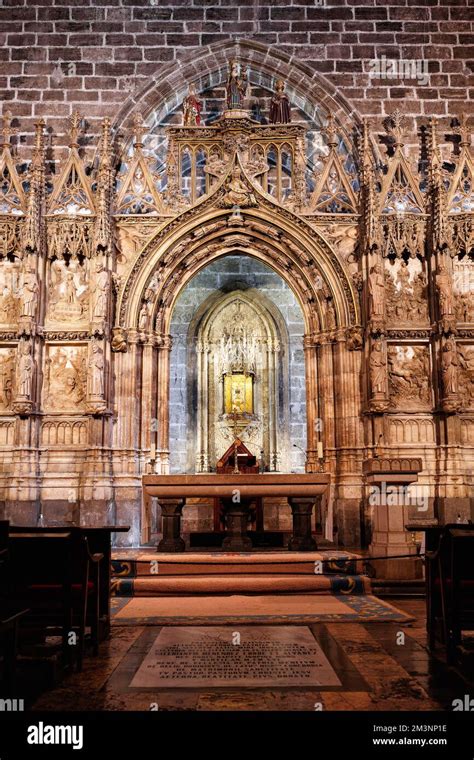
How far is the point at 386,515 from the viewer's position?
9.80 metres

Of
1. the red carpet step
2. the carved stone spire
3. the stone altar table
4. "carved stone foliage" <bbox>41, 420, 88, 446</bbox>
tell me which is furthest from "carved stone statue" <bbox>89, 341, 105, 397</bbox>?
the carved stone spire

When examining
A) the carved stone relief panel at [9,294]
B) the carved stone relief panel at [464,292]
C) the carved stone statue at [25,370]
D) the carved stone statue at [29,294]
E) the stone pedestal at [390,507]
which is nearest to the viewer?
the stone pedestal at [390,507]

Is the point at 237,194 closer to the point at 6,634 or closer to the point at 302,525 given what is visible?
the point at 302,525

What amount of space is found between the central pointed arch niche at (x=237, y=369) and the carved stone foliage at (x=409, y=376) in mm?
4429

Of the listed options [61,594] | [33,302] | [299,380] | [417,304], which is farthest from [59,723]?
[299,380]

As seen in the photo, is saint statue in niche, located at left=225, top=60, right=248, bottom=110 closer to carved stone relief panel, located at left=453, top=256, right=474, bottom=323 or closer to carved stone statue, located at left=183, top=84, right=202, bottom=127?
carved stone statue, located at left=183, top=84, right=202, bottom=127

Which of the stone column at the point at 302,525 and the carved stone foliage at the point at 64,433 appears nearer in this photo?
the stone column at the point at 302,525

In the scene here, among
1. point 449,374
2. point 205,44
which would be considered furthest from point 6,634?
point 205,44

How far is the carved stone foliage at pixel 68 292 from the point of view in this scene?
13641 mm

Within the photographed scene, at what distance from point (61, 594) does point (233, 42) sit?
1322 cm

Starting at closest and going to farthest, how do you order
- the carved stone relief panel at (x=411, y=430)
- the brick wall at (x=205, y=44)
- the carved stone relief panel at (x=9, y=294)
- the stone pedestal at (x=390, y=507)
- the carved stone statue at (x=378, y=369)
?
the stone pedestal at (x=390, y=507)
the carved stone statue at (x=378, y=369)
the carved stone relief panel at (x=411, y=430)
the carved stone relief panel at (x=9, y=294)
the brick wall at (x=205, y=44)

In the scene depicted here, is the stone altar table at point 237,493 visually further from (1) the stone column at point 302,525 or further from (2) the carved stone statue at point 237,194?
(2) the carved stone statue at point 237,194

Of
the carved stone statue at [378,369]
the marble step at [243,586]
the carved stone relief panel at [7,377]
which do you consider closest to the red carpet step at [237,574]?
the marble step at [243,586]

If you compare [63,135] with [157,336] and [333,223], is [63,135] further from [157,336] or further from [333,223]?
[333,223]
